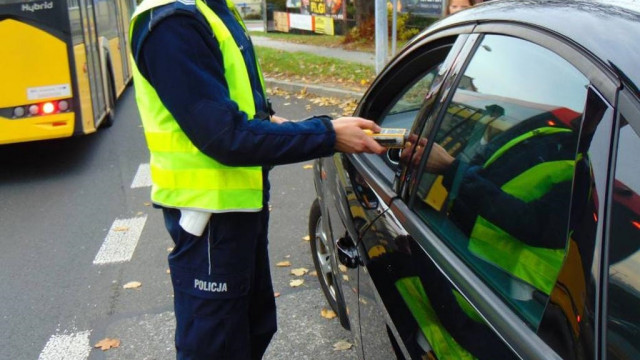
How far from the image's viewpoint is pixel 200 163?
78.6 inches

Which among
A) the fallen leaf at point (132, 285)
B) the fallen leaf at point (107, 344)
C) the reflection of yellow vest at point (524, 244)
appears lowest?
the fallen leaf at point (107, 344)

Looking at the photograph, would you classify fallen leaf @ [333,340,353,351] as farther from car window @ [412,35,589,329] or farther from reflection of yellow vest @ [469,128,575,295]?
reflection of yellow vest @ [469,128,575,295]

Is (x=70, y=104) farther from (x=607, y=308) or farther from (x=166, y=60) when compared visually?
(x=607, y=308)

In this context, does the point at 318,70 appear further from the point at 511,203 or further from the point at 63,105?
the point at 511,203

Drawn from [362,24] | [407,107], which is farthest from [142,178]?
[362,24]

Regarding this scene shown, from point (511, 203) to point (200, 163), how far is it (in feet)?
3.15

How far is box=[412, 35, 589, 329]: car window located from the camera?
1400 mm

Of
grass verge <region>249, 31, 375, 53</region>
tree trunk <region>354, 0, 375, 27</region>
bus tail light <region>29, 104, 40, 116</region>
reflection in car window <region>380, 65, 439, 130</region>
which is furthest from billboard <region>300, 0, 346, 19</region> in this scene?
reflection in car window <region>380, 65, 439, 130</region>

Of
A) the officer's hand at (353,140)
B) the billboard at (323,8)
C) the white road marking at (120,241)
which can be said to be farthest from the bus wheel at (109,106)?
the billboard at (323,8)

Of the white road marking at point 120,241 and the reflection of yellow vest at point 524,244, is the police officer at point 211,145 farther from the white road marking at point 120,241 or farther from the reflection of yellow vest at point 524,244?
the white road marking at point 120,241

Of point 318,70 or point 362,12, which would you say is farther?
point 362,12

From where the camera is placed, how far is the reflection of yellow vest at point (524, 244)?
4.55 ft

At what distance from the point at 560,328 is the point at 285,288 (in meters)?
2.94

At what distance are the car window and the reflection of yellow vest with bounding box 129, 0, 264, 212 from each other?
56 centimetres
